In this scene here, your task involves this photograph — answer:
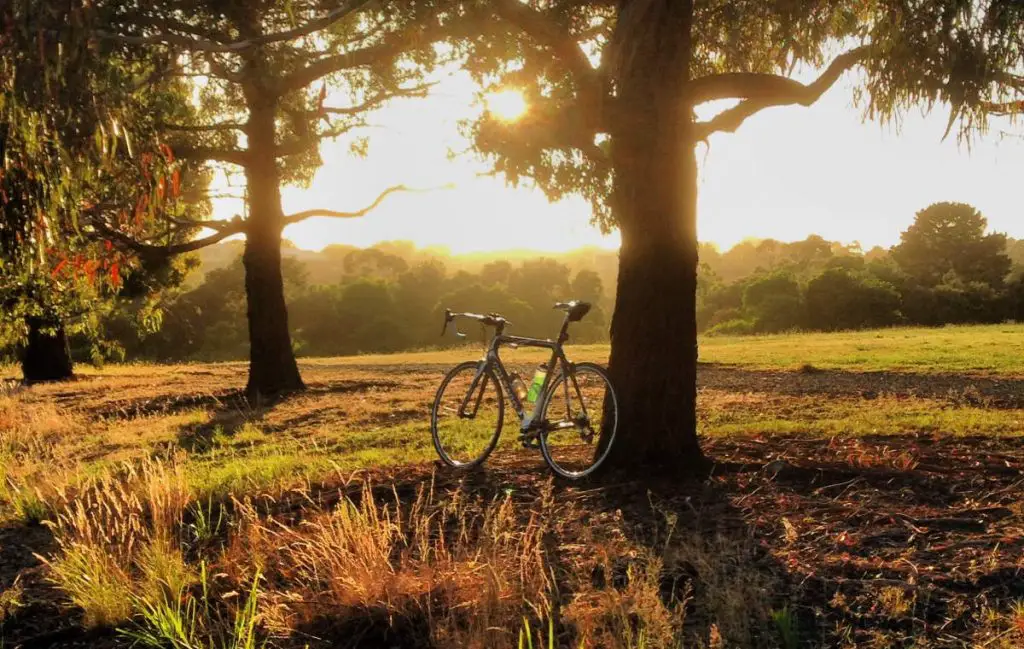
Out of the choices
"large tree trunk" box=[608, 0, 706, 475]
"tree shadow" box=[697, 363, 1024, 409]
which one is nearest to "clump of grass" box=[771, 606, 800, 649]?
"large tree trunk" box=[608, 0, 706, 475]

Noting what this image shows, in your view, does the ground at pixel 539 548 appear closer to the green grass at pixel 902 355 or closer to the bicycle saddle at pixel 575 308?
the bicycle saddle at pixel 575 308

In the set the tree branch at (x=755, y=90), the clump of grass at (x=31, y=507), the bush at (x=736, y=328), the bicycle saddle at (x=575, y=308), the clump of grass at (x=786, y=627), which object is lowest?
the clump of grass at (x=31, y=507)

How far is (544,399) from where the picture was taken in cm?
616

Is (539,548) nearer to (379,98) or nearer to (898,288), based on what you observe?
(379,98)

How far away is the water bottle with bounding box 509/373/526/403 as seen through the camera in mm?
6418

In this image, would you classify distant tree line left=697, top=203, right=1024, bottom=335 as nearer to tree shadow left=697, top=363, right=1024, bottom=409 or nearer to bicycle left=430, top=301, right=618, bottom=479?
tree shadow left=697, top=363, right=1024, bottom=409

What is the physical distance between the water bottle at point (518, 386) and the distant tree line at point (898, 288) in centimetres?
3308

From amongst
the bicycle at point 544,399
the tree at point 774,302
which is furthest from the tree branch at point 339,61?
the tree at point 774,302

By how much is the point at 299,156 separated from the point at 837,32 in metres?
13.5

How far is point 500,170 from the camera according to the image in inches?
451

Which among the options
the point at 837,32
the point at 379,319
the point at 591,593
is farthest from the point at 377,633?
the point at 379,319

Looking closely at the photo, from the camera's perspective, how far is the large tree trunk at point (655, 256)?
227 inches

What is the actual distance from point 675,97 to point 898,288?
46.1 meters

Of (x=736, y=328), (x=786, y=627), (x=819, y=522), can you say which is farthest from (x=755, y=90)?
(x=736, y=328)
